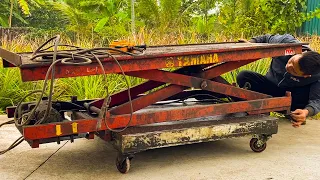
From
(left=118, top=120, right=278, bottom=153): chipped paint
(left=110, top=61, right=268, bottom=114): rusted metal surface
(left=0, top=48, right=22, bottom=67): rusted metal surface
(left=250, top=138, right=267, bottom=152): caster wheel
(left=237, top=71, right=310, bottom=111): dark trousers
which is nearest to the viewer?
(left=0, top=48, right=22, bottom=67): rusted metal surface

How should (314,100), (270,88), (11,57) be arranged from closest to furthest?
1. (11,57)
2. (314,100)
3. (270,88)

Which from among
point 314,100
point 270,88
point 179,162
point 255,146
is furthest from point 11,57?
point 270,88

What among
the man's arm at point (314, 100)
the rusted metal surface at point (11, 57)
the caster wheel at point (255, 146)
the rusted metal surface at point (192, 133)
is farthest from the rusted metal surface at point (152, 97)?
the man's arm at point (314, 100)

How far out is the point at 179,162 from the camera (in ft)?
11.4

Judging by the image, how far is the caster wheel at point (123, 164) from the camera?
125 inches

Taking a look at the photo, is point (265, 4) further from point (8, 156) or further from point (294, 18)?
point (8, 156)

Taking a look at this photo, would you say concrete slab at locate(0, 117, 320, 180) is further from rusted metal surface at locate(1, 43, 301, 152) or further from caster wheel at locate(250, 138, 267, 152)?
rusted metal surface at locate(1, 43, 301, 152)

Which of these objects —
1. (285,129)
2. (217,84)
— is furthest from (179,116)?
(285,129)

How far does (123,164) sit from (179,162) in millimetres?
528

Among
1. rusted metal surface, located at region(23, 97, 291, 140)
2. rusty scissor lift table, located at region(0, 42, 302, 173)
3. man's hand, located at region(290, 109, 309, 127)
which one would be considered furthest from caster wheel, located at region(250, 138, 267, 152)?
man's hand, located at region(290, 109, 309, 127)

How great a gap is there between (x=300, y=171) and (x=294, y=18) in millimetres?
7041

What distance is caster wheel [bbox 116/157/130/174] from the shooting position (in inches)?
125

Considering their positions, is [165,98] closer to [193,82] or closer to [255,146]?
[193,82]

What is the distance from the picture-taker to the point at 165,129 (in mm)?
3312
